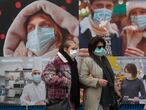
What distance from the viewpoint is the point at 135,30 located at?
298 inches

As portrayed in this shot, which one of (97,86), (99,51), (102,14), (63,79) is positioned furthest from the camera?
(102,14)

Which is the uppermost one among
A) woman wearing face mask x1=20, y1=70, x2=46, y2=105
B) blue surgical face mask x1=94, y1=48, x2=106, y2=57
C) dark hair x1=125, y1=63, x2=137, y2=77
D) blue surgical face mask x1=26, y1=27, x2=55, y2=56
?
blue surgical face mask x1=26, y1=27, x2=55, y2=56

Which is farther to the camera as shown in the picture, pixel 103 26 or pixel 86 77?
pixel 103 26

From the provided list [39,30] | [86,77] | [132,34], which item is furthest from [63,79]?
[132,34]

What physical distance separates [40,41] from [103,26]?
3.62 ft

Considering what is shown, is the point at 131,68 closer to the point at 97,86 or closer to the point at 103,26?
the point at 103,26

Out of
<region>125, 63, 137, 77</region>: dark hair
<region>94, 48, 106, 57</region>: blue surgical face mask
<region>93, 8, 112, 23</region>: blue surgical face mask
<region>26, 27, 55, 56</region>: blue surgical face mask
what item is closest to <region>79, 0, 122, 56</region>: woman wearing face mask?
<region>93, 8, 112, 23</region>: blue surgical face mask

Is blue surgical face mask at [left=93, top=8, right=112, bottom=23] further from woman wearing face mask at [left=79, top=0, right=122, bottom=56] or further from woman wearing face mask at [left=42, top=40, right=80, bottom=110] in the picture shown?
woman wearing face mask at [left=42, top=40, right=80, bottom=110]

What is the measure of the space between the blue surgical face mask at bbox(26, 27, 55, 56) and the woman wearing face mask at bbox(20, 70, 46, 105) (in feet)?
1.23

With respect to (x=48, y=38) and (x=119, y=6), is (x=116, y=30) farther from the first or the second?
(x=48, y=38)

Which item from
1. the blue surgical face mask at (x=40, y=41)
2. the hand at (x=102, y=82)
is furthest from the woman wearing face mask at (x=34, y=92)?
the hand at (x=102, y=82)

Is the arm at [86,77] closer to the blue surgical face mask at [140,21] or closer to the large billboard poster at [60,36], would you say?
the large billboard poster at [60,36]

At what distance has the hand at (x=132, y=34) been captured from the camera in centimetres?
Answer: 755

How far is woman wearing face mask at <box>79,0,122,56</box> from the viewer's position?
752cm
